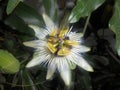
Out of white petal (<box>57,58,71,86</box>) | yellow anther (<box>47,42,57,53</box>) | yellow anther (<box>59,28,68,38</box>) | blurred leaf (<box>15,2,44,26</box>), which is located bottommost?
white petal (<box>57,58,71,86</box>)

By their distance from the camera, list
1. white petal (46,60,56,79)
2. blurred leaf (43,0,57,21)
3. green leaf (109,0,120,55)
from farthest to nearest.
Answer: blurred leaf (43,0,57,21) < white petal (46,60,56,79) < green leaf (109,0,120,55)

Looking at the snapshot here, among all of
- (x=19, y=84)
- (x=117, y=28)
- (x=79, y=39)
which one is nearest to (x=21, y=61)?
(x=19, y=84)

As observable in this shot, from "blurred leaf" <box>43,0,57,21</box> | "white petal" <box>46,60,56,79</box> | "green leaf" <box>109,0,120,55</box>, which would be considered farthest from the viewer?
"blurred leaf" <box>43,0,57,21</box>

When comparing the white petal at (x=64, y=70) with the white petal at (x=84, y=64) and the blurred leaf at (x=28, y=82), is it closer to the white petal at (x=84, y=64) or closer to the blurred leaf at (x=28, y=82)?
the white petal at (x=84, y=64)

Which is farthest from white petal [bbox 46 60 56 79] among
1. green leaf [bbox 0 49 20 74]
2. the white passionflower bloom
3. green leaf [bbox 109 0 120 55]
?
green leaf [bbox 109 0 120 55]

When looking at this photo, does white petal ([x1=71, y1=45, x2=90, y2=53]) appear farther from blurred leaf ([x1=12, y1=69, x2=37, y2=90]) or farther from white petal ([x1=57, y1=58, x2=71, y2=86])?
blurred leaf ([x1=12, y1=69, x2=37, y2=90])

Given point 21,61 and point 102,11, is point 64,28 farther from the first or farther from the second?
point 102,11
